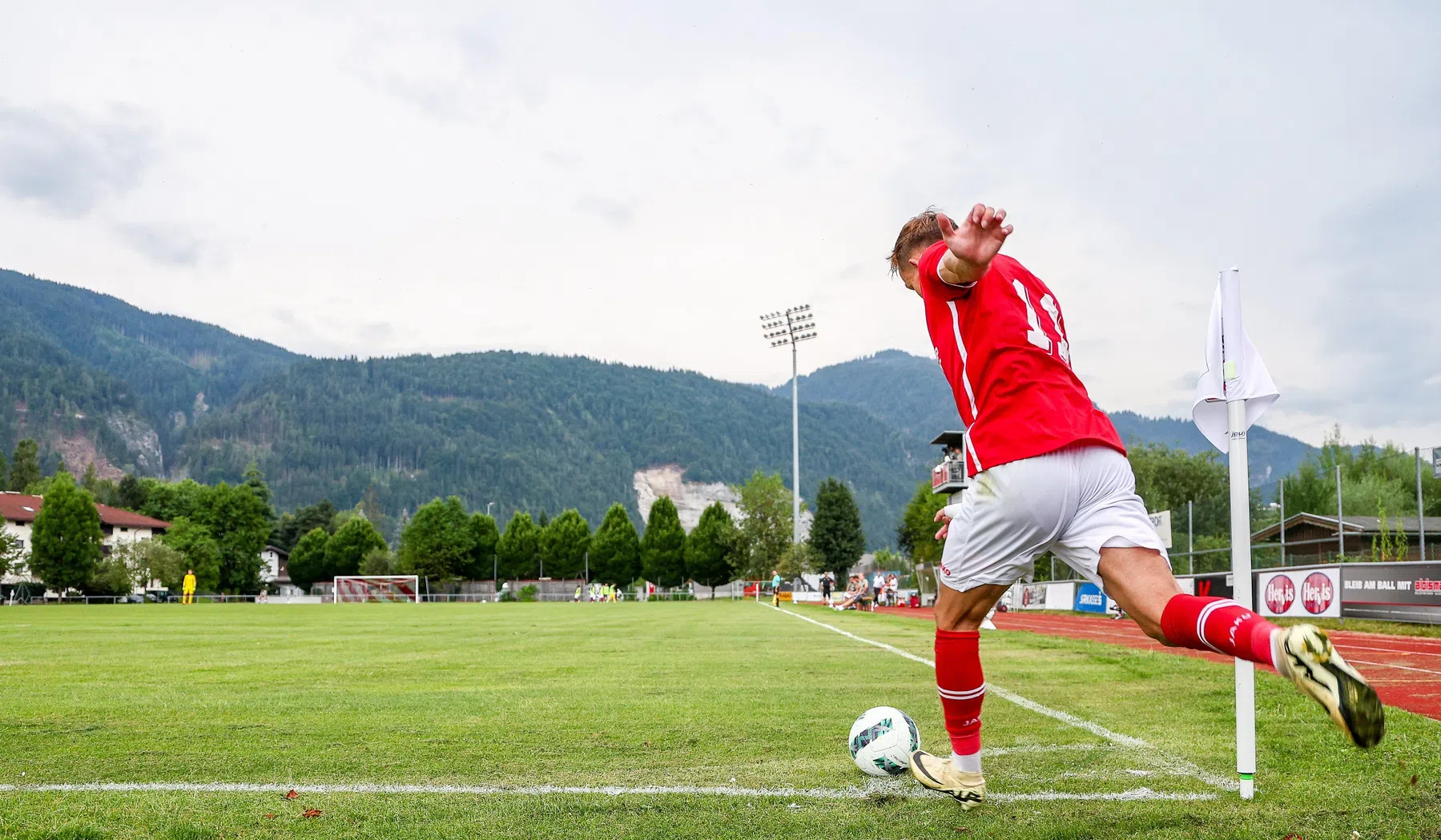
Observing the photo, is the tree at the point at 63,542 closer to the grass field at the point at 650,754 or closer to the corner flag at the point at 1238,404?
the grass field at the point at 650,754

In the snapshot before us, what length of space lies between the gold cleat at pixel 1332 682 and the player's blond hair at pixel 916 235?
5.97 ft

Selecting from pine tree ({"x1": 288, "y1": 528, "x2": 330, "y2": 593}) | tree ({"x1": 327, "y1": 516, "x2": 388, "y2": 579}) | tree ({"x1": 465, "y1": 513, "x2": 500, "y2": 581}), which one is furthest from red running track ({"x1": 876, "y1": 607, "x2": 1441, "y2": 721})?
pine tree ({"x1": 288, "y1": 528, "x2": 330, "y2": 593})

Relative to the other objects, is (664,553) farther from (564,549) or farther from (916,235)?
(916,235)

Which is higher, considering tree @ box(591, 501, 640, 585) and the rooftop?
the rooftop

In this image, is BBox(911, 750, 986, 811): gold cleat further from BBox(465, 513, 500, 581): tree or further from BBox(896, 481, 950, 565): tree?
BBox(465, 513, 500, 581): tree

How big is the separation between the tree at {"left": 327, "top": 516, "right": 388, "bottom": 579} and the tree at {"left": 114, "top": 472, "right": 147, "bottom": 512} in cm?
2924

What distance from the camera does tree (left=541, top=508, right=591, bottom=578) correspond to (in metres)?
100

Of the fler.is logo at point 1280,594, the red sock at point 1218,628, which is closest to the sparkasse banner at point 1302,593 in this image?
the fler.is logo at point 1280,594

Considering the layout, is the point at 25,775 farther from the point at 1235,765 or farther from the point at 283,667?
the point at 283,667

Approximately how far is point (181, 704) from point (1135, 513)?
18.8ft

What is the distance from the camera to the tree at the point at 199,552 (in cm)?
7600

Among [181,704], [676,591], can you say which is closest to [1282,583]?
[181,704]

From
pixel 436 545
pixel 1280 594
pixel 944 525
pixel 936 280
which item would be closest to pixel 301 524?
pixel 436 545

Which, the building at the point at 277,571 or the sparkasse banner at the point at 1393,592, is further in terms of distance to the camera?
the building at the point at 277,571
